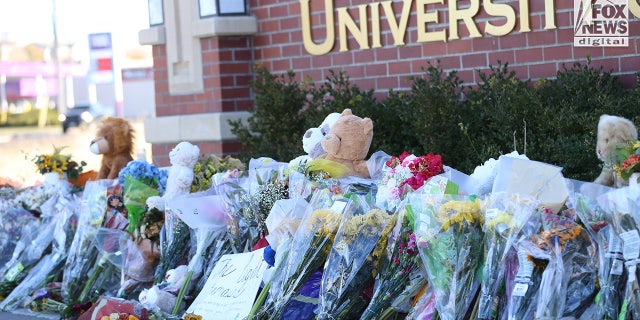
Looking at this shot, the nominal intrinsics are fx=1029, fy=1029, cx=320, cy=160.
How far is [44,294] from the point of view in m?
6.84

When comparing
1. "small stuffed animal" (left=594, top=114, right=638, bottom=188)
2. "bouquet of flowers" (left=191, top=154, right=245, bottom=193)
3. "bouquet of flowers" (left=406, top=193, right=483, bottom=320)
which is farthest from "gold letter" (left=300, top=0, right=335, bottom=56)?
"bouquet of flowers" (left=406, top=193, right=483, bottom=320)

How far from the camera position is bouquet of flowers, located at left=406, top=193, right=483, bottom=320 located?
4.46m

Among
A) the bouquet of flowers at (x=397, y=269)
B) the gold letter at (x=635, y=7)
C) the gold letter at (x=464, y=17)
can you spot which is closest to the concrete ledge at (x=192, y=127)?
the gold letter at (x=464, y=17)

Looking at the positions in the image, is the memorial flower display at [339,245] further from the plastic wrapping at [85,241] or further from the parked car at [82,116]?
the parked car at [82,116]

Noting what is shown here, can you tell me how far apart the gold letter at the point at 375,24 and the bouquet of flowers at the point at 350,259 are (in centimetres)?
291

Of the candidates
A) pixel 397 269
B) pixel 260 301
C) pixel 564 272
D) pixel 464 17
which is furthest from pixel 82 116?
pixel 564 272

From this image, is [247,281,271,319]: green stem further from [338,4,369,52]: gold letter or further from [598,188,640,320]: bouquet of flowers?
[338,4,369,52]: gold letter

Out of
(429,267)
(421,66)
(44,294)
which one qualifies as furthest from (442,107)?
(44,294)

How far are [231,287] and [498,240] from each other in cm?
177

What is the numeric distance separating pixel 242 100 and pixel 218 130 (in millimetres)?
329

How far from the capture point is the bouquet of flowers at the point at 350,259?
4.82 metres

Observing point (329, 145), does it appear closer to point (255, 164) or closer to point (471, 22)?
point (255, 164)

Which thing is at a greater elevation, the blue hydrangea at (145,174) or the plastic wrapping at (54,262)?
the blue hydrangea at (145,174)

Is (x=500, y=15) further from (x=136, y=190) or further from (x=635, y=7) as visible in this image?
(x=136, y=190)
